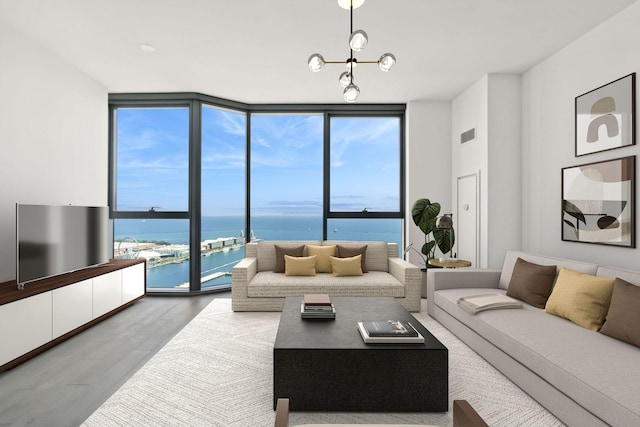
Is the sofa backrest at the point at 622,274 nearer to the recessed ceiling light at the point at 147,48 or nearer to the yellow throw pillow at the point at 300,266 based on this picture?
the yellow throw pillow at the point at 300,266

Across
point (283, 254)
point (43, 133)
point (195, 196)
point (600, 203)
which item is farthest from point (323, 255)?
point (43, 133)

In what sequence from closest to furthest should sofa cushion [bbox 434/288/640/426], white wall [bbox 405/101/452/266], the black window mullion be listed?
sofa cushion [bbox 434/288/640/426] < the black window mullion < white wall [bbox 405/101/452/266]

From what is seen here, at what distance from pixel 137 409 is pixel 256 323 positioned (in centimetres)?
159

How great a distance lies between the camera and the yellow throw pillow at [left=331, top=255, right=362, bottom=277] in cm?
418

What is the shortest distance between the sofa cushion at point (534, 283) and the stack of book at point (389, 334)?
1283mm

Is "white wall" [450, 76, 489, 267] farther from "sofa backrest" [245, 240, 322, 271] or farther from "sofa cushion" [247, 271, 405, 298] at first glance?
"sofa backrest" [245, 240, 322, 271]

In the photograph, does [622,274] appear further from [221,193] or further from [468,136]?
[221,193]

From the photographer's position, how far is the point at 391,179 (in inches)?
218

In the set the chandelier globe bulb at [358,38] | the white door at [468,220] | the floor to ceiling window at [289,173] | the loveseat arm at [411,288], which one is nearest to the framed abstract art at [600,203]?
the white door at [468,220]

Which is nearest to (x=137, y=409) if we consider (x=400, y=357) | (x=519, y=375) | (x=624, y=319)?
(x=400, y=357)

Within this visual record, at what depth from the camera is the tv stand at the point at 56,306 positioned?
254 cm

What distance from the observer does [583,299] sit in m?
2.35

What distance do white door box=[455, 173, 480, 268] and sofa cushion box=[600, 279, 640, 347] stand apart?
2305 millimetres

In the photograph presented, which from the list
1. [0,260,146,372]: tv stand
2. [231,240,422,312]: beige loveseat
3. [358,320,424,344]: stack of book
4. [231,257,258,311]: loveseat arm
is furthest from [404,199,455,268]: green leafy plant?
[0,260,146,372]: tv stand
